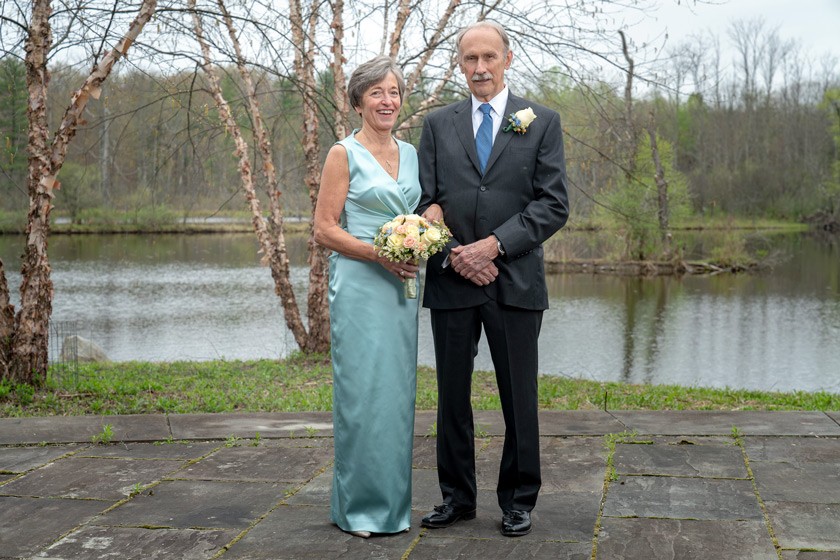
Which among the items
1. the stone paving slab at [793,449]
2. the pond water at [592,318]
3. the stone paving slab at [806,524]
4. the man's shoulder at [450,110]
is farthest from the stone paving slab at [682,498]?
the pond water at [592,318]

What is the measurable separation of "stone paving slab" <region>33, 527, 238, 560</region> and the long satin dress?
535mm

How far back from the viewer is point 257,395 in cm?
784

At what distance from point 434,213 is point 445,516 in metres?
1.27

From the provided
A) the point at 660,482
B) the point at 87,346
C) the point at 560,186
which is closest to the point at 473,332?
the point at 560,186

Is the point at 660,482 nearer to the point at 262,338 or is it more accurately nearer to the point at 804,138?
the point at 262,338

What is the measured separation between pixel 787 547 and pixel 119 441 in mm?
3637

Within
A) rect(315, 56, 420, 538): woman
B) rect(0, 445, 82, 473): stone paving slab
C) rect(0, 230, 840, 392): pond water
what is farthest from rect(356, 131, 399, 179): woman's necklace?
rect(0, 230, 840, 392): pond water

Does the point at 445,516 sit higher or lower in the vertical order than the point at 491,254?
lower

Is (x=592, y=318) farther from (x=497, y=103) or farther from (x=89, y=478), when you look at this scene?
(x=497, y=103)

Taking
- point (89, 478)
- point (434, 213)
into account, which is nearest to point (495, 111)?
point (434, 213)

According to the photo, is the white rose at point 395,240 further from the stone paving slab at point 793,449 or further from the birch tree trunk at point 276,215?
the birch tree trunk at point 276,215

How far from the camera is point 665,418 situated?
5.72m

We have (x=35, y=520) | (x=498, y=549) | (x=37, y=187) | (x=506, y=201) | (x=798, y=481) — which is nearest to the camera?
(x=498, y=549)

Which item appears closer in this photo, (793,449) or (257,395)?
(793,449)
